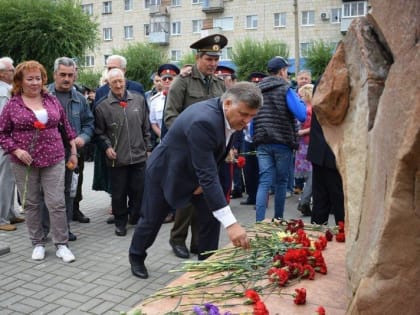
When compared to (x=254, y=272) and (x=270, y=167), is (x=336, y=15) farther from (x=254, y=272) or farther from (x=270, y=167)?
(x=254, y=272)

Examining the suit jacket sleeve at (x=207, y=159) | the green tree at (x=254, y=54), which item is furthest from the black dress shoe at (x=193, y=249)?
the green tree at (x=254, y=54)

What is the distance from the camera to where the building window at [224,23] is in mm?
36469

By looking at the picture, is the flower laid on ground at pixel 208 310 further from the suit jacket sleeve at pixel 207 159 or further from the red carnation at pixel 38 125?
the red carnation at pixel 38 125

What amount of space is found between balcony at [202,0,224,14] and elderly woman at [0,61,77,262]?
33.0 metres

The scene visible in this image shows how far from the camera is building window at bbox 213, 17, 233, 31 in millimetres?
36469

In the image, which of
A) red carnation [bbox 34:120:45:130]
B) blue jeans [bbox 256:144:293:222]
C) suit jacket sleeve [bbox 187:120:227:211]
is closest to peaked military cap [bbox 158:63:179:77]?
blue jeans [bbox 256:144:293:222]

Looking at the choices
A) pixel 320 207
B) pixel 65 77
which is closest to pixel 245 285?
pixel 320 207

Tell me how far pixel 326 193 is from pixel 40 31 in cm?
1656

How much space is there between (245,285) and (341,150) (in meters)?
1.02

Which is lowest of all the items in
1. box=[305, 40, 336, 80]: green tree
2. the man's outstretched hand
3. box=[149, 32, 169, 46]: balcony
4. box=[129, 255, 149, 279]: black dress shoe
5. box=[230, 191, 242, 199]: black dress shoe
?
box=[230, 191, 242, 199]: black dress shoe

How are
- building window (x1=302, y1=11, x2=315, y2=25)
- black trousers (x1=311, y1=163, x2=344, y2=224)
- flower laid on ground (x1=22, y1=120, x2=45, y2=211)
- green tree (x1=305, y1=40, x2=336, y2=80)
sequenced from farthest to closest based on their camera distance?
1. building window (x1=302, y1=11, x2=315, y2=25)
2. green tree (x1=305, y1=40, x2=336, y2=80)
3. flower laid on ground (x1=22, y1=120, x2=45, y2=211)
4. black trousers (x1=311, y1=163, x2=344, y2=224)

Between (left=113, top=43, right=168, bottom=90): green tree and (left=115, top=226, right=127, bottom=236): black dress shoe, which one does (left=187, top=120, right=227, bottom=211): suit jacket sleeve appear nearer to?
(left=115, top=226, right=127, bottom=236): black dress shoe

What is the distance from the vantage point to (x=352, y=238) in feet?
7.47

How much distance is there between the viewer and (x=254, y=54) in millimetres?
31984
